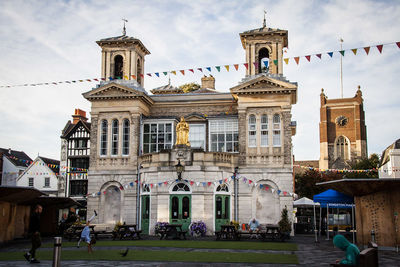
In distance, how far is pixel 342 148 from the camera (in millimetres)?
89438

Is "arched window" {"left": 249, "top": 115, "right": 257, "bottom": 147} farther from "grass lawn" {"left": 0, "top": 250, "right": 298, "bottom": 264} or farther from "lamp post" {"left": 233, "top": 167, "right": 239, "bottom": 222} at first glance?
"grass lawn" {"left": 0, "top": 250, "right": 298, "bottom": 264}

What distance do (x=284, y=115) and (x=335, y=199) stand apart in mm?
8616

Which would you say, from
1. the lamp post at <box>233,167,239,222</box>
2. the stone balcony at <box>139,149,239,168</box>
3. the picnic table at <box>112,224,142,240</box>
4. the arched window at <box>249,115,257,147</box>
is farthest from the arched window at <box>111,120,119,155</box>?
the arched window at <box>249,115,257,147</box>

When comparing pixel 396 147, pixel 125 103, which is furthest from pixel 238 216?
pixel 396 147

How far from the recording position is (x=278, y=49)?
106ft

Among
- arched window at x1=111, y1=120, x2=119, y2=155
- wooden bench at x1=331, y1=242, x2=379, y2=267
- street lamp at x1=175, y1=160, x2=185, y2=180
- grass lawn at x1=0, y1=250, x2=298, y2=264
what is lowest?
grass lawn at x1=0, y1=250, x2=298, y2=264

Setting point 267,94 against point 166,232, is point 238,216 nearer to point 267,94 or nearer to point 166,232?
point 166,232

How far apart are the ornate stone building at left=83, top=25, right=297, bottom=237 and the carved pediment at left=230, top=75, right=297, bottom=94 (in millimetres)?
67

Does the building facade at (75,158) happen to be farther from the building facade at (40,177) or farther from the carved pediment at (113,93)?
the carved pediment at (113,93)

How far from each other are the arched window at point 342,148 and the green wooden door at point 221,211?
6423 centimetres

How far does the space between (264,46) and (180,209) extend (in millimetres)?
13023

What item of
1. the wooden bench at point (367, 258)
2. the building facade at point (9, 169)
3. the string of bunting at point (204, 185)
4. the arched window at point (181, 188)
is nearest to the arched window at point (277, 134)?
the string of bunting at point (204, 185)

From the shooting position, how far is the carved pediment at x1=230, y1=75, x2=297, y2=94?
3070 centimetres

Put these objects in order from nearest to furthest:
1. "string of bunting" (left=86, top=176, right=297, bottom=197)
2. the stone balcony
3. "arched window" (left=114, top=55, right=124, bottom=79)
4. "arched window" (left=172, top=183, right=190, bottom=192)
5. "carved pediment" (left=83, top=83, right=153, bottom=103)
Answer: "string of bunting" (left=86, top=176, right=297, bottom=197) → "arched window" (left=172, top=183, right=190, bottom=192) → the stone balcony → "carved pediment" (left=83, top=83, right=153, bottom=103) → "arched window" (left=114, top=55, right=124, bottom=79)
